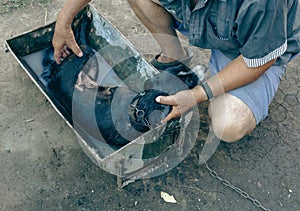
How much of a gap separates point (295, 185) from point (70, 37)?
1604 mm

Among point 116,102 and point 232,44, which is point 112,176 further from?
point 232,44

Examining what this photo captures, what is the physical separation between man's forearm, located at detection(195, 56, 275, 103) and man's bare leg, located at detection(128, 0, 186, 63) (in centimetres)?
60

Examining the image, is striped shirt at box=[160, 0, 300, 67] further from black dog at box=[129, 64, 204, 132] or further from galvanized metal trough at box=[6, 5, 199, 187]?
galvanized metal trough at box=[6, 5, 199, 187]

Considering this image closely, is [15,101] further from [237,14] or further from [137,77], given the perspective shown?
[237,14]

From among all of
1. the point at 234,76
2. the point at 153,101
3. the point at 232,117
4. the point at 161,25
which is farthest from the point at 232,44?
the point at 161,25

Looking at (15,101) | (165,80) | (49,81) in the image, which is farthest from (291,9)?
(15,101)

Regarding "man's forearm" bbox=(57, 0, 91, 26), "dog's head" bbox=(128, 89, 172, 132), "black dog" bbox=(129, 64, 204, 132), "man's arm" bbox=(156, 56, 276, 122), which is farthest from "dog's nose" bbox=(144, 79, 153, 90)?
"man's forearm" bbox=(57, 0, 91, 26)

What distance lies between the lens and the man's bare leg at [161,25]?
2633 mm

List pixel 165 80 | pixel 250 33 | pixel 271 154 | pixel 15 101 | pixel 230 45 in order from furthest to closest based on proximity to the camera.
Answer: pixel 15 101, pixel 271 154, pixel 165 80, pixel 230 45, pixel 250 33

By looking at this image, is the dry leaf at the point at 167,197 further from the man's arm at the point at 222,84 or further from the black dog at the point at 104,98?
the man's arm at the point at 222,84

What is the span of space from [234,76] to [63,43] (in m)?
1.06

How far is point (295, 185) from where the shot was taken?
2486 mm

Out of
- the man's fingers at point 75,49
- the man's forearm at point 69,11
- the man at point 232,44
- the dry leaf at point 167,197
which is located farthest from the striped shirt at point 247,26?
the dry leaf at point 167,197

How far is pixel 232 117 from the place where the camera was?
7.66ft
